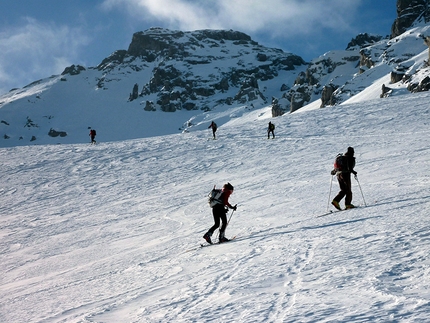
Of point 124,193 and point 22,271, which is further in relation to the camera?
point 124,193

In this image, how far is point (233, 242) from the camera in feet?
27.1

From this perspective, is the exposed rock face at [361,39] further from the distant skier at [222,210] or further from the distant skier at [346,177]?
the distant skier at [222,210]

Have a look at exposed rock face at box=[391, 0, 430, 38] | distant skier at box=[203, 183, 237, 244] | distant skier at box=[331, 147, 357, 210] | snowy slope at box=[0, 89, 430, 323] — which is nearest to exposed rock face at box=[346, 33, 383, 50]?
exposed rock face at box=[391, 0, 430, 38]

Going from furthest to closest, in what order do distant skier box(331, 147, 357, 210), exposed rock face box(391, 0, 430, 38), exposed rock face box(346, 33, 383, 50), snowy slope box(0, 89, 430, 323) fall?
exposed rock face box(346, 33, 383, 50) → exposed rock face box(391, 0, 430, 38) → distant skier box(331, 147, 357, 210) → snowy slope box(0, 89, 430, 323)

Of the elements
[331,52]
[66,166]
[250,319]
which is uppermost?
[331,52]

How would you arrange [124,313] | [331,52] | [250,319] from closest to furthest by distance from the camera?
1. [250,319]
2. [124,313]
3. [331,52]

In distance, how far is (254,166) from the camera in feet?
65.8

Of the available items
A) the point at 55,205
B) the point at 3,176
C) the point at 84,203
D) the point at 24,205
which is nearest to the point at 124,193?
the point at 84,203

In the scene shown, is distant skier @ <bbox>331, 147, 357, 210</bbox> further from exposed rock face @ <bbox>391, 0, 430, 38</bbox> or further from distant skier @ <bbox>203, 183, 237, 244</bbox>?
exposed rock face @ <bbox>391, 0, 430, 38</bbox>

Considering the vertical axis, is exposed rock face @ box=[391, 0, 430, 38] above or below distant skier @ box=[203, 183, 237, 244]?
above

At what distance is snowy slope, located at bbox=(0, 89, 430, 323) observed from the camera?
175 inches

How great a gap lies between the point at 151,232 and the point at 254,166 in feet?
32.5

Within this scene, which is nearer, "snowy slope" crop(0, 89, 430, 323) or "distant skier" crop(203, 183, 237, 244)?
"snowy slope" crop(0, 89, 430, 323)

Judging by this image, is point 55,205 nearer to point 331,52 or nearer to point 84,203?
point 84,203
